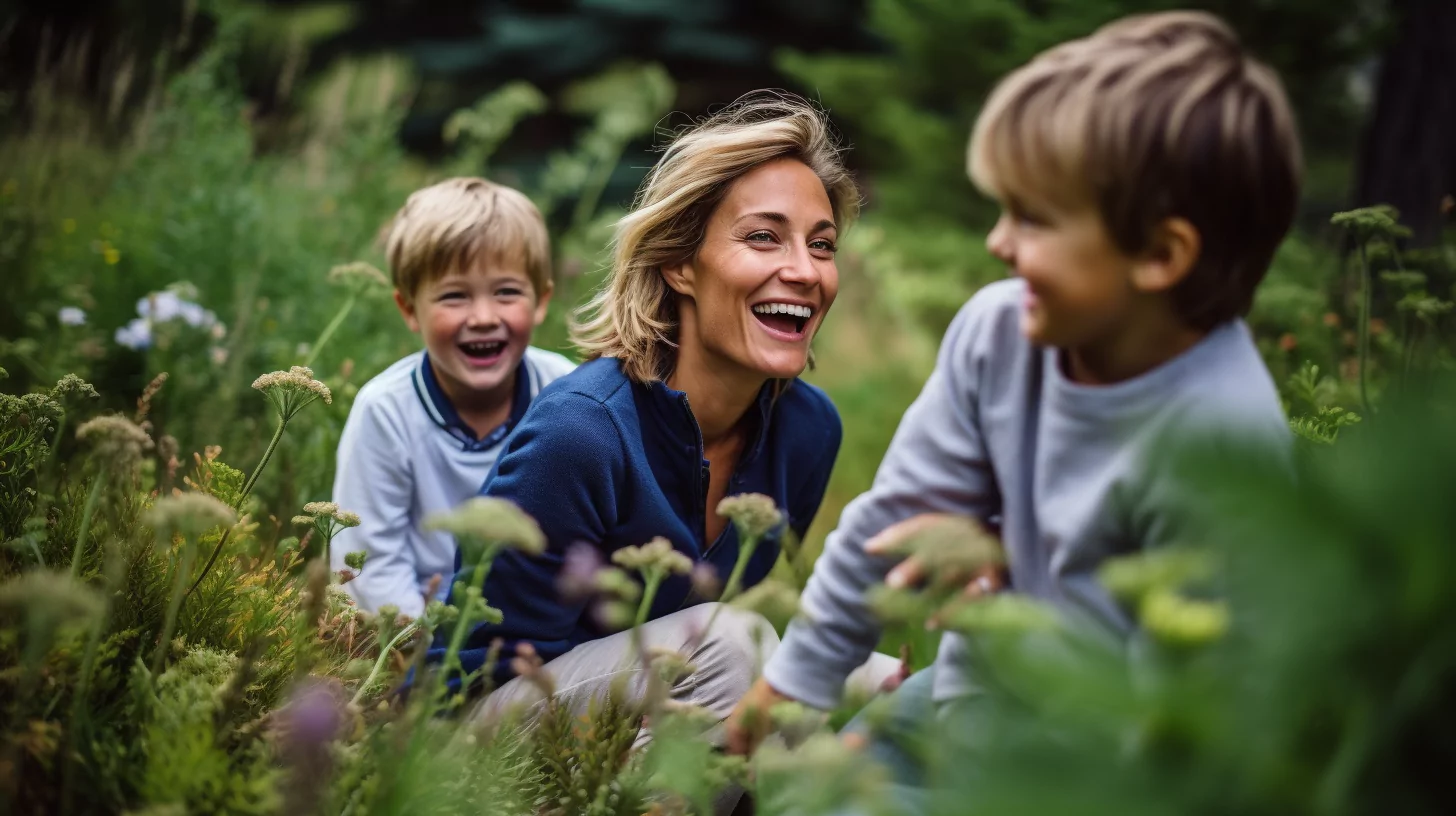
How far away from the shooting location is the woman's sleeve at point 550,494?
2.10 metres

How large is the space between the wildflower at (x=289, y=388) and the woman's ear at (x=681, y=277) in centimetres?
82

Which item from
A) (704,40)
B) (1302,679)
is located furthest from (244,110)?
(704,40)

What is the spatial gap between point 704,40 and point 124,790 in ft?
30.9

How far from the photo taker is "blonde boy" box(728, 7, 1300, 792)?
4.19ft

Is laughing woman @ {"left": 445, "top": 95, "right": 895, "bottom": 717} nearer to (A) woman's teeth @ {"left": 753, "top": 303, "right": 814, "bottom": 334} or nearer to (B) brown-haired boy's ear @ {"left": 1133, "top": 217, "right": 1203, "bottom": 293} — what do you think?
(A) woman's teeth @ {"left": 753, "top": 303, "right": 814, "bottom": 334}

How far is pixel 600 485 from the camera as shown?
2.14 m

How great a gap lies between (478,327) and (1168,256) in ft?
6.03

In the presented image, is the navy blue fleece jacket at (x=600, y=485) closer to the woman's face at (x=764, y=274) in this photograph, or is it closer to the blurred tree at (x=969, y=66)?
the woman's face at (x=764, y=274)

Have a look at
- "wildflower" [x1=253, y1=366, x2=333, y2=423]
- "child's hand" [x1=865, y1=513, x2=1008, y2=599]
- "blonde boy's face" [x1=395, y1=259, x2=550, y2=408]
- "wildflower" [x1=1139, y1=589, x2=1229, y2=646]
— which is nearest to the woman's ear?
"blonde boy's face" [x1=395, y1=259, x2=550, y2=408]

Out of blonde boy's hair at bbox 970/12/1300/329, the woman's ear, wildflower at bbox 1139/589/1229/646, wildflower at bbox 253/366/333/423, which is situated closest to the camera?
wildflower at bbox 1139/589/1229/646

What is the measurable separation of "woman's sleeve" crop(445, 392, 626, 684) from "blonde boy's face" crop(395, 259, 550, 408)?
56cm

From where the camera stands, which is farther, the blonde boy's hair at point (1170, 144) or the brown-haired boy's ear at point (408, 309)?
the brown-haired boy's ear at point (408, 309)

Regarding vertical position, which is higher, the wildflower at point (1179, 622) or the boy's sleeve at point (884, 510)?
the wildflower at point (1179, 622)

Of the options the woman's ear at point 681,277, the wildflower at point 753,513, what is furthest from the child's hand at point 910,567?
the woman's ear at point 681,277
